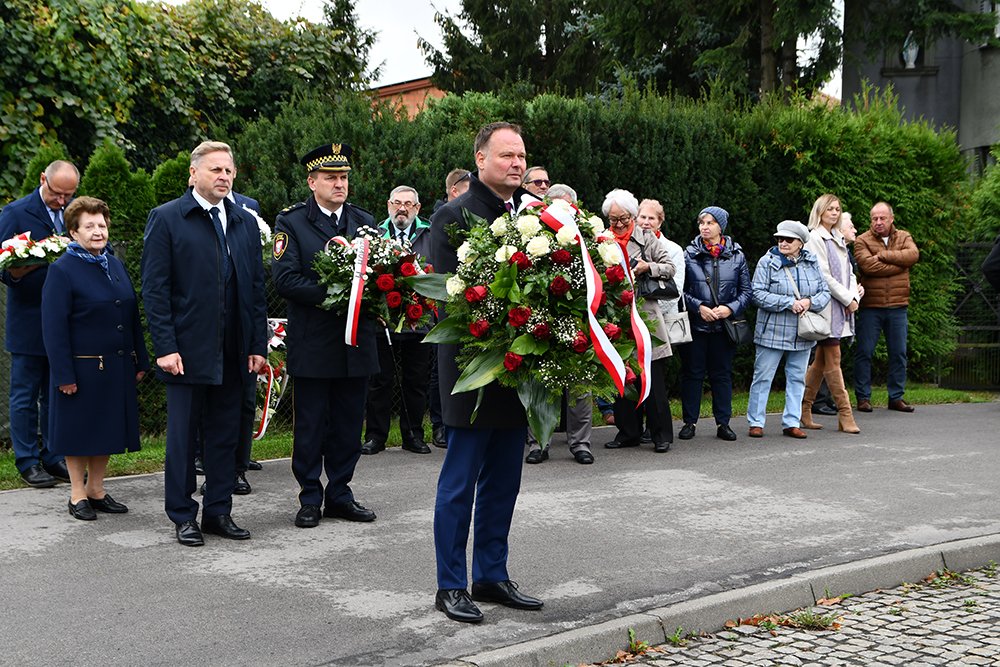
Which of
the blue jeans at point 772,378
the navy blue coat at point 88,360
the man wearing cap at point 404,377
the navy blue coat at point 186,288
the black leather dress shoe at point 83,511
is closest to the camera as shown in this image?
the navy blue coat at point 186,288

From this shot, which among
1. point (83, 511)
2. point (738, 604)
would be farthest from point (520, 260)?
point (83, 511)

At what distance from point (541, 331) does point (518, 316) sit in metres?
0.12

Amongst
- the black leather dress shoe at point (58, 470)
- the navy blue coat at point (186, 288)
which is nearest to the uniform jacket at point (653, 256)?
the navy blue coat at point (186, 288)

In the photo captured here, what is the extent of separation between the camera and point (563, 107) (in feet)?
40.8

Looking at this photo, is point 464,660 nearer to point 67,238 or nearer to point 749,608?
point 749,608

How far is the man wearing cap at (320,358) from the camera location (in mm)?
7195

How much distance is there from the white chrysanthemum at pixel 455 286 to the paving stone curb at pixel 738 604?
155 cm

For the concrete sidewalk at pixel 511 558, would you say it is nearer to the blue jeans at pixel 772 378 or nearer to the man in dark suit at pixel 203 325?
the man in dark suit at pixel 203 325

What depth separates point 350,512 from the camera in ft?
24.1

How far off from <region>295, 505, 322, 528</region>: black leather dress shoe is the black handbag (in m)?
4.86

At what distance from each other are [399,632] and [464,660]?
0.50 metres

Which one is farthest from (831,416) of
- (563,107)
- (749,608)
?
(749,608)

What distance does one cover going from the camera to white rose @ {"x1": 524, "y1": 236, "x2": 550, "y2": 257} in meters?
5.01

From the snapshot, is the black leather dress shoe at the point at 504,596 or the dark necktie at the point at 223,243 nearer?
the black leather dress shoe at the point at 504,596
